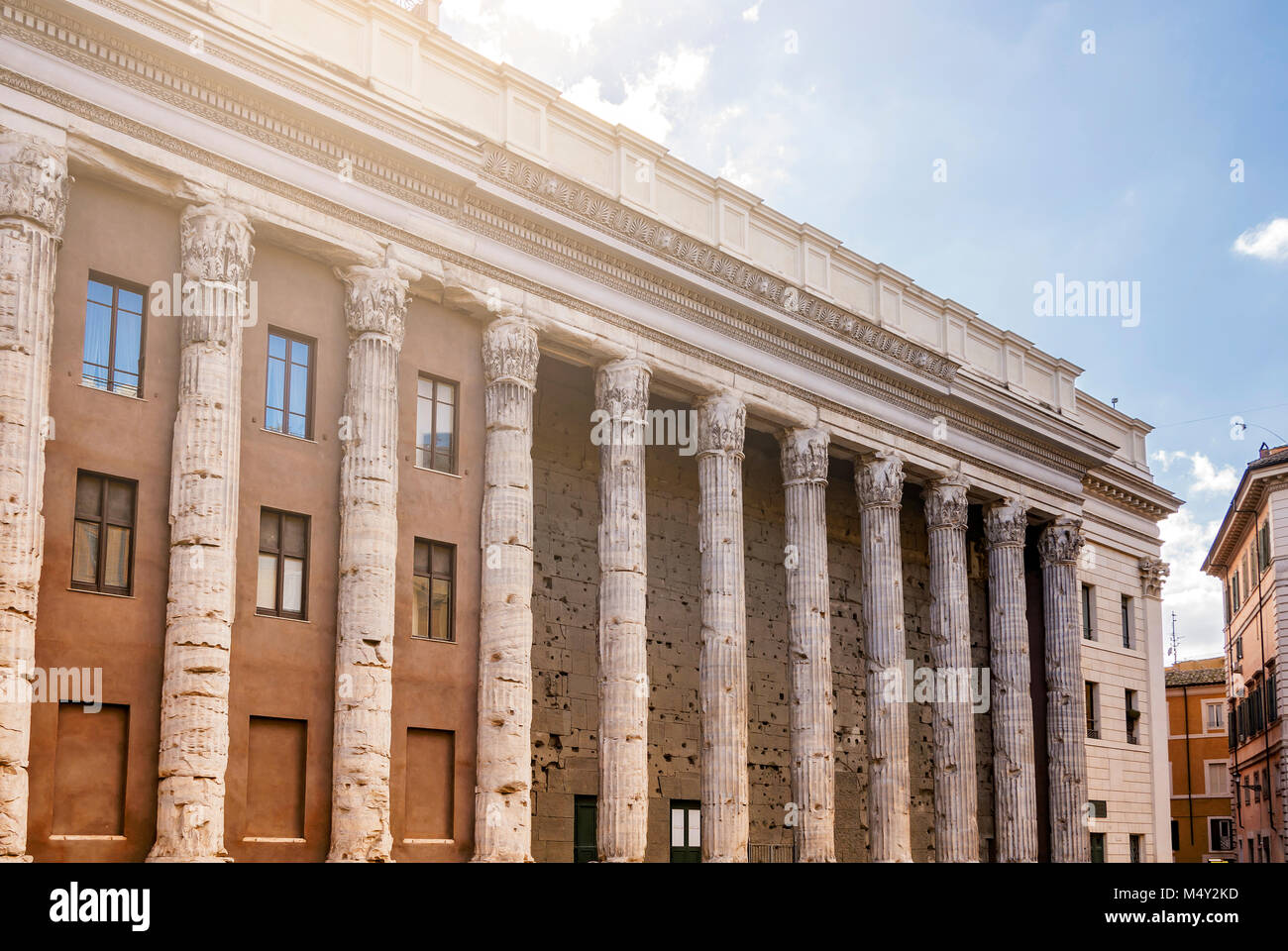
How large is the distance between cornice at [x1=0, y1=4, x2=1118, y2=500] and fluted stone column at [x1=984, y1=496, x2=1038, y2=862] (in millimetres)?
3471

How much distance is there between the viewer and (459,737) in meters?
18.5

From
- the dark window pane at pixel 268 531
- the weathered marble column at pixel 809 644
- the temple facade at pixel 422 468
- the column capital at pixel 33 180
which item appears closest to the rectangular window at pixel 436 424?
the temple facade at pixel 422 468

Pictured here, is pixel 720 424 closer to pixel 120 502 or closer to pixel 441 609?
pixel 441 609

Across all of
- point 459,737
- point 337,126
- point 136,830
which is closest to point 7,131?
point 337,126

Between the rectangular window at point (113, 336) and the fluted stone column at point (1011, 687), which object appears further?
the fluted stone column at point (1011, 687)

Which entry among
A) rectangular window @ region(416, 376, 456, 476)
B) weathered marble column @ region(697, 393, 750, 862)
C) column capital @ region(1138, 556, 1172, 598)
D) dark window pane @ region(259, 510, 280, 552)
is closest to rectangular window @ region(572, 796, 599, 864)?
weathered marble column @ region(697, 393, 750, 862)

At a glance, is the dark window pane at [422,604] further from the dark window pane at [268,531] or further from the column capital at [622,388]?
the column capital at [622,388]

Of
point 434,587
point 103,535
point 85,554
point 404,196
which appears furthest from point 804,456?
point 85,554

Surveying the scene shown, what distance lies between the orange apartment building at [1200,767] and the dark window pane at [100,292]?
50.2m

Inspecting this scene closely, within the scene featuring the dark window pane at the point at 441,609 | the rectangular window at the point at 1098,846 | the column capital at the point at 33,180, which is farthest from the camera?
the rectangular window at the point at 1098,846

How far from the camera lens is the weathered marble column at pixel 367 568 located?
55.1 ft

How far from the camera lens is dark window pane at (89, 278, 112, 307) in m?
15.9
